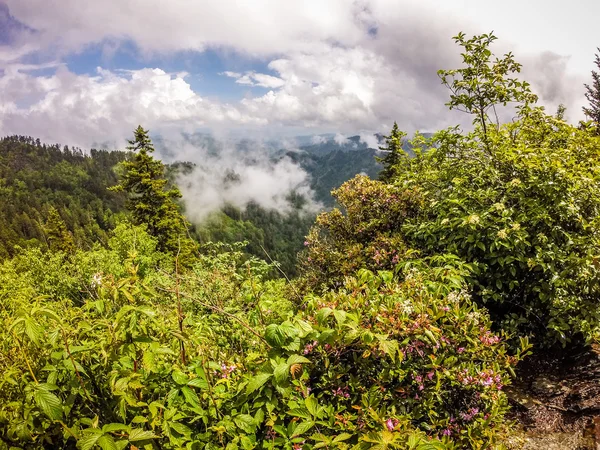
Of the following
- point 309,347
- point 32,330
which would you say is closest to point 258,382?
point 309,347

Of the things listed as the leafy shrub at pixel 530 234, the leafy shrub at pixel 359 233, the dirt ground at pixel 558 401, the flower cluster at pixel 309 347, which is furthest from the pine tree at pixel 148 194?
the flower cluster at pixel 309 347

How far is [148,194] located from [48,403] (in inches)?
1162

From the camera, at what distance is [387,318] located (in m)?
3.16

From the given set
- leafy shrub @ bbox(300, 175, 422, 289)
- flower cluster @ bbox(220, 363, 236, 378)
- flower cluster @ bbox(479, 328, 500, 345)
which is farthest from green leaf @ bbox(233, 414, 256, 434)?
leafy shrub @ bbox(300, 175, 422, 289)

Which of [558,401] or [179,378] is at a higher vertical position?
[179,378]

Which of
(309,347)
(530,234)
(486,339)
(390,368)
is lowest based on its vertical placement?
(390,368)

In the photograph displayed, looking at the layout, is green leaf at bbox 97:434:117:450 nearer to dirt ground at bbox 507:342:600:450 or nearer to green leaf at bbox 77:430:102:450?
green leaf at bbox 77:430:102:450

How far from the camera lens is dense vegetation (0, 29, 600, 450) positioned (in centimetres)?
241

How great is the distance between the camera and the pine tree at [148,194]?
2814 centimetres

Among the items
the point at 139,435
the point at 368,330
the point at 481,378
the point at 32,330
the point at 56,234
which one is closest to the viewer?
the point at 139,435

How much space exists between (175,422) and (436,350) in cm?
237

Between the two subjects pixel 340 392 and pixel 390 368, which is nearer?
pixel 340 392

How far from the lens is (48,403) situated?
2172 millimetres

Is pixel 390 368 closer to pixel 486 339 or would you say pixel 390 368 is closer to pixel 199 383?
pixel 486 339
